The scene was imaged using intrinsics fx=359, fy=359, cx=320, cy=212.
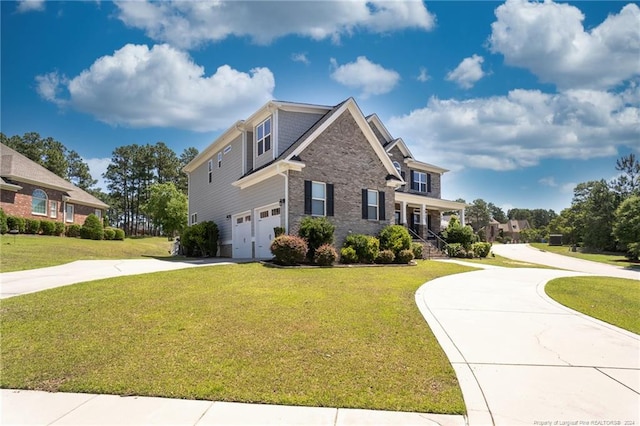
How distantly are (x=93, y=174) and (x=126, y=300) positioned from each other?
7266 centimetres

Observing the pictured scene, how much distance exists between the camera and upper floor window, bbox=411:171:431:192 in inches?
1166

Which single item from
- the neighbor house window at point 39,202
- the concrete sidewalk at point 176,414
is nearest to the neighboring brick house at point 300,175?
the concrete sidewalk at point 176,414

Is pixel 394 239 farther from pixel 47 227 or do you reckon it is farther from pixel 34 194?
pixel 34 194

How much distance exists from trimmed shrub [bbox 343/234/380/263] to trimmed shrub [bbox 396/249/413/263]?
1359mm

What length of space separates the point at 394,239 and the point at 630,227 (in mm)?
23253

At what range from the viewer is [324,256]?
14992mm

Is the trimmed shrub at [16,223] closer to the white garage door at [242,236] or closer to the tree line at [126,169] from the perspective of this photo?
the white garage door at [242,236]

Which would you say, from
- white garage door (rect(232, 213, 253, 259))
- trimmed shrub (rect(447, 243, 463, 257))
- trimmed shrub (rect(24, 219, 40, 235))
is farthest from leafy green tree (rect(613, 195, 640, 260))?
trimmed shrub (rect(24, 219, 40, 235))

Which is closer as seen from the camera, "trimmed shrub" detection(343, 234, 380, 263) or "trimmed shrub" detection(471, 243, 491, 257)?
"trimmed shrub" detection(343, 234, 380, 263)

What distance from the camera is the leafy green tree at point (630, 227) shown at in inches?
1065

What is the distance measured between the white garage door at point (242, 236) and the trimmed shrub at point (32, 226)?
17.9 meters

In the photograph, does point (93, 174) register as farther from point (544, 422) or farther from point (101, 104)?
point (544, 422)

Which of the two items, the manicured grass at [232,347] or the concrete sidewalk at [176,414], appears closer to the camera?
the concrete sidewalk at [176,414]

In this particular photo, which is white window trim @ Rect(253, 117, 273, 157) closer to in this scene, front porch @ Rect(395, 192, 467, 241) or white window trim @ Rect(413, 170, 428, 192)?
front porch @ Rect(395, 192, 467, 241)
